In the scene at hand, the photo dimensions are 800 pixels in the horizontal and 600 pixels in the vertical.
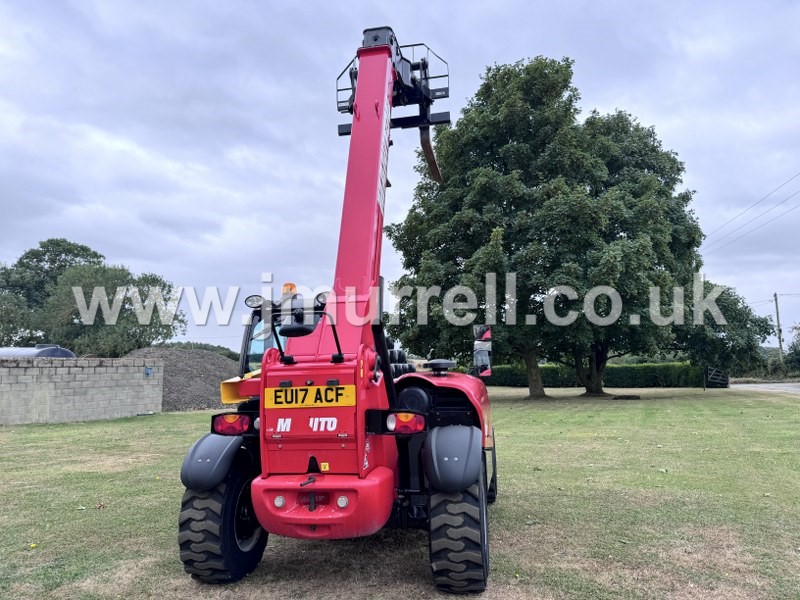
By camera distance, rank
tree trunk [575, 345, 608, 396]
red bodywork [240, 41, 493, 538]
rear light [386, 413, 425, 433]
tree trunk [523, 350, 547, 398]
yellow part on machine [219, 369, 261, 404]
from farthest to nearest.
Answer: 1. tree trunk [575, 345, 608, 396]
2. tree trunk [523, 350, 547, 398]
3. yellow part on machine [219, 369, 261, 404]
4. rear light [386, 413, 425, 433]
5. red bodywork [240, 41, 493, 538]

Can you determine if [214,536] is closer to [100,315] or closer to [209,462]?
[209,462]

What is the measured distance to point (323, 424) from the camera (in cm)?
365

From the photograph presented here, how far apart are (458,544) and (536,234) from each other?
62.3 feet

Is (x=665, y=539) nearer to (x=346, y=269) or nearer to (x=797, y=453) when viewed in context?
(x=346, y=269)

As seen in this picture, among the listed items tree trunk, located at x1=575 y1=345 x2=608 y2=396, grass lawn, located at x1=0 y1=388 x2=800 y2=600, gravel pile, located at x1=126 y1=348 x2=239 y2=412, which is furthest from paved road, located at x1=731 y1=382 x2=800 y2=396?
gravel pile, located at x1=126 y1=348 x2=239 y2=412

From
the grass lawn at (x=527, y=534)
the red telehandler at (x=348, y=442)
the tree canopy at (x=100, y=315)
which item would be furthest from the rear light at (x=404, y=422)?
the tree canopy at (x=100, y=315)

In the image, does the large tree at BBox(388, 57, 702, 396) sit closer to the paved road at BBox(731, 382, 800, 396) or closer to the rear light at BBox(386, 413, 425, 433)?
the paved road at BBox(731, 382, 800, 396)

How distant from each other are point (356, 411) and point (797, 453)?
8481mm

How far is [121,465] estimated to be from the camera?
9242mm

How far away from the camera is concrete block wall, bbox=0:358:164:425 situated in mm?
15826

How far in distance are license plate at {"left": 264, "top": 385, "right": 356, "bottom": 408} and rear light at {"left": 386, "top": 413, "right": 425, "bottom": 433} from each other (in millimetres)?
392

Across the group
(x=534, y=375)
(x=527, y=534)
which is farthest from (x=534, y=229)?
(x=527, y=534)

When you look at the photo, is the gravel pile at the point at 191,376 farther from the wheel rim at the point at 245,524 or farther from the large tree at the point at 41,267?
the large tree at the point at 41,267

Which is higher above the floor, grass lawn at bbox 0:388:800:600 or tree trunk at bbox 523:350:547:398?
tree trunk at bbox 523:350:547:398
